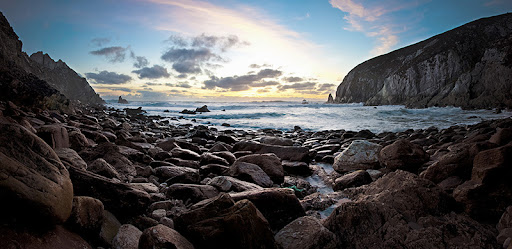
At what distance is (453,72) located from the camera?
41.2 meters

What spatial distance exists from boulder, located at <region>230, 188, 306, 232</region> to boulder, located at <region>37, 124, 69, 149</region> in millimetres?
3162

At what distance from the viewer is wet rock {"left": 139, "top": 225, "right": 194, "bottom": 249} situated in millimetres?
1729

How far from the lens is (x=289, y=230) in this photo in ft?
7.77

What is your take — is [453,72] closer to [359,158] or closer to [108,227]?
[359,158]

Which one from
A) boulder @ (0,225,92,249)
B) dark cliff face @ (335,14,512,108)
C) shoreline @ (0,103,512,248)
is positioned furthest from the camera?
dark cliff face @ (335,14,512,108)

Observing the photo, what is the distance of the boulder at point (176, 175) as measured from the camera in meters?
3.81

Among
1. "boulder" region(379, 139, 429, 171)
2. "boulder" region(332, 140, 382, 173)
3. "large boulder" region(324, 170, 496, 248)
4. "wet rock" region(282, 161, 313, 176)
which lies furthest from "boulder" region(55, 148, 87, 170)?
"boulder" region(379, 139, 429, 171)

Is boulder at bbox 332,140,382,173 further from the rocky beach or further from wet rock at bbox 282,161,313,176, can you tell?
the rocky beach

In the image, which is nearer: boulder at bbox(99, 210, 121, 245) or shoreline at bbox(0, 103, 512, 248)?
boulder at bbox(99, 210, 121, 245)

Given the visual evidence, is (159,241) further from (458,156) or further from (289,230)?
(458,156)

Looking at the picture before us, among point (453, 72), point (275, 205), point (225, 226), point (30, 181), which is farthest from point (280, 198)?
point (453, 72)

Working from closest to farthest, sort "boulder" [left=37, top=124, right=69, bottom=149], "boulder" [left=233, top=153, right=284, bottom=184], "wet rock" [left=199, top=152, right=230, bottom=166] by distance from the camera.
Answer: "boulder" [left=37, top=124, right=69, bottom=149] → "boulder" [left=233, top=153, right=284, bottom=184] → "wet rock" [left=199, top=152, right=230, bottom=166]

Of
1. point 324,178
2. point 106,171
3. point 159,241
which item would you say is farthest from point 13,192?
point 324,178

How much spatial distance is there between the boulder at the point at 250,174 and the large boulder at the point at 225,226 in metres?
1.98
